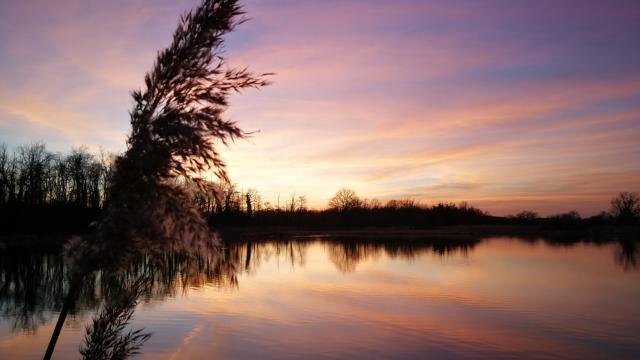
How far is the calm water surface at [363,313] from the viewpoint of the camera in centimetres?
1345

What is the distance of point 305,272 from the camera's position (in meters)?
32.4

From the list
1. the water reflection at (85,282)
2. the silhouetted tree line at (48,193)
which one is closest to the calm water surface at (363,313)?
the water reflection at (85,282)

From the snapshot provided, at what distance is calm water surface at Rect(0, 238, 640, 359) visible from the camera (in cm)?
1345

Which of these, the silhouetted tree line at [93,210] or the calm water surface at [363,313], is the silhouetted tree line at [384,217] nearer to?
the silhouetted tree line at [93,210]

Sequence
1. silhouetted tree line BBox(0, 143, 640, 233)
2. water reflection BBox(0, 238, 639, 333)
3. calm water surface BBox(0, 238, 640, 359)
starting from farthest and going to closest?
silhouetted tree line BBox(0, 143, 640, 233) < water reflection BBox(0, 238, 639, 333) < calm water surface BBox(0, 238, 640, 359)

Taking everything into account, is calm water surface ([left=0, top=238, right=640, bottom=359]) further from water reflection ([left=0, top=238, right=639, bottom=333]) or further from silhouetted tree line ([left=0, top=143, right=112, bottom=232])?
silhouetted tree line ([left=0, top=143, right=112, bottom=232])

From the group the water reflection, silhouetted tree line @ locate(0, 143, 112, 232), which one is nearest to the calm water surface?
the water reflection

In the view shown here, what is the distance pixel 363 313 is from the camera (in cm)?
1844

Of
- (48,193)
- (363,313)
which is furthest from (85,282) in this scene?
(48,193)

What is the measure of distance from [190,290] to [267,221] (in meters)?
105

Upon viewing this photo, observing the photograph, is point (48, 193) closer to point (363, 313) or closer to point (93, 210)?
point (93, 210)

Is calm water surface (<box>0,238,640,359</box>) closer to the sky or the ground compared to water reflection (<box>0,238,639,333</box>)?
closer to the ground

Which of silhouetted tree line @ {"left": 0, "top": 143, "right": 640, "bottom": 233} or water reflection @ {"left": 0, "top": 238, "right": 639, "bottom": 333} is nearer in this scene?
water reflection @ {"left": 0, "top": 238, "right": 639, "bottom": 333}

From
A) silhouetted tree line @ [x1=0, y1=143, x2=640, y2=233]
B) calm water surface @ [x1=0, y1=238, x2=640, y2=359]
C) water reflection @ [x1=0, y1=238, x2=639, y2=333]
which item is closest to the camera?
calm water surface @ [x1=0, y1=238, x2=640, y2=359]
